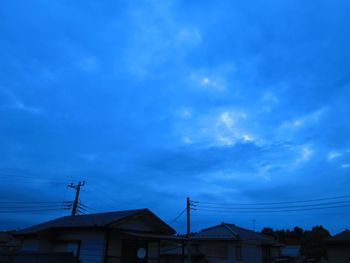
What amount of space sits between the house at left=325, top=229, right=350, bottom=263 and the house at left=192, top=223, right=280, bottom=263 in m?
7.90

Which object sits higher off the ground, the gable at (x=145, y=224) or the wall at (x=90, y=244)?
the gable at (x=145, y=224)

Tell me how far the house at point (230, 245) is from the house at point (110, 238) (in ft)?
49.6

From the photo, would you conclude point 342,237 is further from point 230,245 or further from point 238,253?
point 230,245

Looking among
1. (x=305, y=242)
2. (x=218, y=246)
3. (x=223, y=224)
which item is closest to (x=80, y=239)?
(x=218, y=246)

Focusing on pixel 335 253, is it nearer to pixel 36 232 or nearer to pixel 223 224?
pixel 223 224

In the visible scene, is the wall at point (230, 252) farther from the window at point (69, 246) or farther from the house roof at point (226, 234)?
the window at point (69, 246)

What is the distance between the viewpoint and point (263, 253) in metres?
37.7

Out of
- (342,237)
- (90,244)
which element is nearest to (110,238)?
(90,244)

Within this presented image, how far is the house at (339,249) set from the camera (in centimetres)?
2962

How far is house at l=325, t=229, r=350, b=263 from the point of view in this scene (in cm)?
2962

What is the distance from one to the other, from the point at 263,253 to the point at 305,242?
129 ft

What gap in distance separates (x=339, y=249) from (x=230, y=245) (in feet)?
35.7

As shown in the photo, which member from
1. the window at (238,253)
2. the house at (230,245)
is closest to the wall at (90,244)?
the house at (230,245)

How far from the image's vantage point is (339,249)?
30.4 meters
